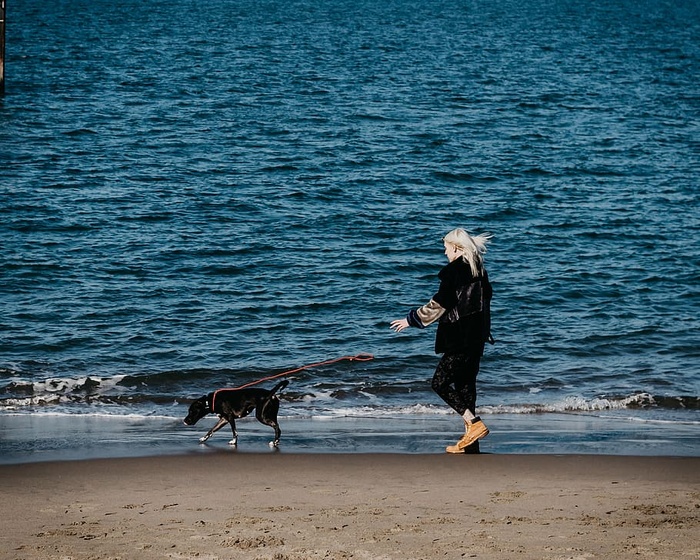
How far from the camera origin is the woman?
8164mm

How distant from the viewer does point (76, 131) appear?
2858 cm

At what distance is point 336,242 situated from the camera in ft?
64.7

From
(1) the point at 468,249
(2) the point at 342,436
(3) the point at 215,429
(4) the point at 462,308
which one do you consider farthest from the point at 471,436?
(3) the point at 215,429

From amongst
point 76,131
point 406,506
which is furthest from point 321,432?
point 76,131

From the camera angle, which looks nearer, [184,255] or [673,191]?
[184,255]

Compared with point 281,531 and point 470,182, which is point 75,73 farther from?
point 281,531

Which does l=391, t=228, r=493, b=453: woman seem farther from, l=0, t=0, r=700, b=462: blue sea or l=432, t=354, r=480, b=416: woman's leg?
l=0, t=0, r=700, b=462: blue sea

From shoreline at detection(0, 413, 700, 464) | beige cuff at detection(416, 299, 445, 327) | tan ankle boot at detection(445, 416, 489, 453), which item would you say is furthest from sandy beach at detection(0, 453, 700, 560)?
beige cuff at detection(416, 299, 445, 327)

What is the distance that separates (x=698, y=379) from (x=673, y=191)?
1274cm

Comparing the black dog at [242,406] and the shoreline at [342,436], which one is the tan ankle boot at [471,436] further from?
the black dog at [242,406]

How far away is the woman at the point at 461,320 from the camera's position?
8164 millimetres

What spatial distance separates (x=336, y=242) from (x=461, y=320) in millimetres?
11559

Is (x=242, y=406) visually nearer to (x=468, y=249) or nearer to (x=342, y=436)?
(x=342, y=436)

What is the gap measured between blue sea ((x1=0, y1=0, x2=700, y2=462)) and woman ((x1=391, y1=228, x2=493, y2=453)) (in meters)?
0.53
